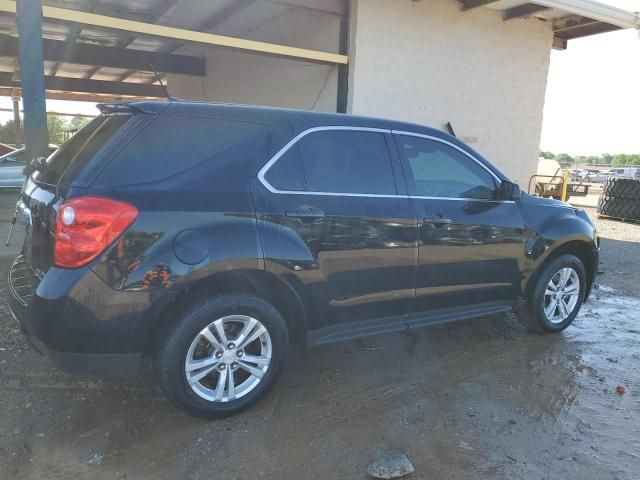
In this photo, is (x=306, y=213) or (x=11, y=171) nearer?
(x=306, y=213)

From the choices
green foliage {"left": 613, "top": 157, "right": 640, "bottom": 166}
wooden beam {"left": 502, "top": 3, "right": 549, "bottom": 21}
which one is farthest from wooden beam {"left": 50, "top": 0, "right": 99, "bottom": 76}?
green foliage {"left": 613, "top": 157, "right": 640, "bottom": 166}

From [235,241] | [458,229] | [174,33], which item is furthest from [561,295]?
[174,33]

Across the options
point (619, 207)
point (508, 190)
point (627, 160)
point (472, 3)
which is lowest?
point (619, 207)

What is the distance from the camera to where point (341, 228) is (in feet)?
10.6

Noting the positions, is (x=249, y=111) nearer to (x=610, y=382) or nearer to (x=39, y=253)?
(x=39, y=253)

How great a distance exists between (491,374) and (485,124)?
7279mm

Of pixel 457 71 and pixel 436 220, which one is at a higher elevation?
pixel 457 71

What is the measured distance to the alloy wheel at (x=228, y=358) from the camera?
2928 mm

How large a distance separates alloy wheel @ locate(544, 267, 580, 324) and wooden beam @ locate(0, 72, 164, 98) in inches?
639

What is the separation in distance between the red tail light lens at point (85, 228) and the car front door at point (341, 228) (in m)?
0.78

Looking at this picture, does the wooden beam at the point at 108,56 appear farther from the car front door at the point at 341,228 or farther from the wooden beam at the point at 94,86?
the car front door at the point at 341,228

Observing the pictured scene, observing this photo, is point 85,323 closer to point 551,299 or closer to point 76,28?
point 551,299

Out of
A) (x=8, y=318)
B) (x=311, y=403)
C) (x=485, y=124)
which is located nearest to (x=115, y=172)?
(x=311, y=403)

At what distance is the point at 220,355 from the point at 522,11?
8.98 metres
